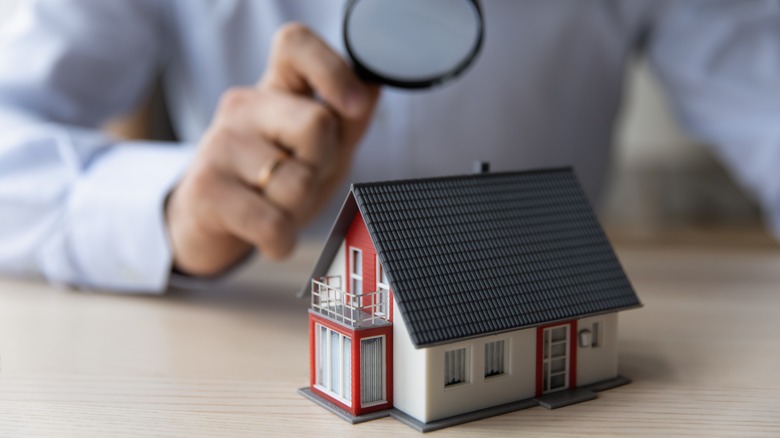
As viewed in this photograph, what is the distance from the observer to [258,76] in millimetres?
1999

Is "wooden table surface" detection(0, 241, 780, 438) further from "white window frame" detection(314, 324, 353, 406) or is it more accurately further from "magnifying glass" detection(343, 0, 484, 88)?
"magnifying glass" detection(343, 0, 484, 88)

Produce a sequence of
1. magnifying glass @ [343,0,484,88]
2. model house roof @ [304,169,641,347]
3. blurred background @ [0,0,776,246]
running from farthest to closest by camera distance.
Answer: blurred background @ [0,0,776,246]
magnifying glass @ [343,0,484,88]
model house roof @ [304,169,641,347]

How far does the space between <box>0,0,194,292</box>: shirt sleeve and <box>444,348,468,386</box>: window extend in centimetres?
78

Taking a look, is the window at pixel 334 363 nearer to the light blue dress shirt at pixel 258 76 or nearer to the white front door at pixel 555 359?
the white front door at pixel 555 359

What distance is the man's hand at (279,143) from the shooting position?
139 centimetres

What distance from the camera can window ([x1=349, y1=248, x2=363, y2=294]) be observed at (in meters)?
1.11

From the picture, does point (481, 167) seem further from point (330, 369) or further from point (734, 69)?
point (734, 69)

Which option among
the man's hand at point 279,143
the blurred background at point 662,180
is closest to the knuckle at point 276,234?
the man's hand at point 279,143

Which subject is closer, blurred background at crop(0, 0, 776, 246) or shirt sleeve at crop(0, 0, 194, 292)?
shirt sleeve at crop(0, 0, 194, 292)

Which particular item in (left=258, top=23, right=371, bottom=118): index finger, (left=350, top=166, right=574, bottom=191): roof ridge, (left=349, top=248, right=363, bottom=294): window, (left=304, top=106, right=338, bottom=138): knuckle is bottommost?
(left=349, top=248, right=363, bottom=294): window

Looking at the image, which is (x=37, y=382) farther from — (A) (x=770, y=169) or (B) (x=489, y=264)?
(A) (x=770, y=169)

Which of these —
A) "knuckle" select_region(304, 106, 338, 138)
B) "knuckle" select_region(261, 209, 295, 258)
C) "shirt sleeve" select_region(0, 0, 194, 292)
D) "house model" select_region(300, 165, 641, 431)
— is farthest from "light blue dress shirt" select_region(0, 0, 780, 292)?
"house model" select_region(300, 165, 641, 431)

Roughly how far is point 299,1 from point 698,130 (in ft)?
3.63

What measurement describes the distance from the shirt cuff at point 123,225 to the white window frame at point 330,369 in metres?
0.61
